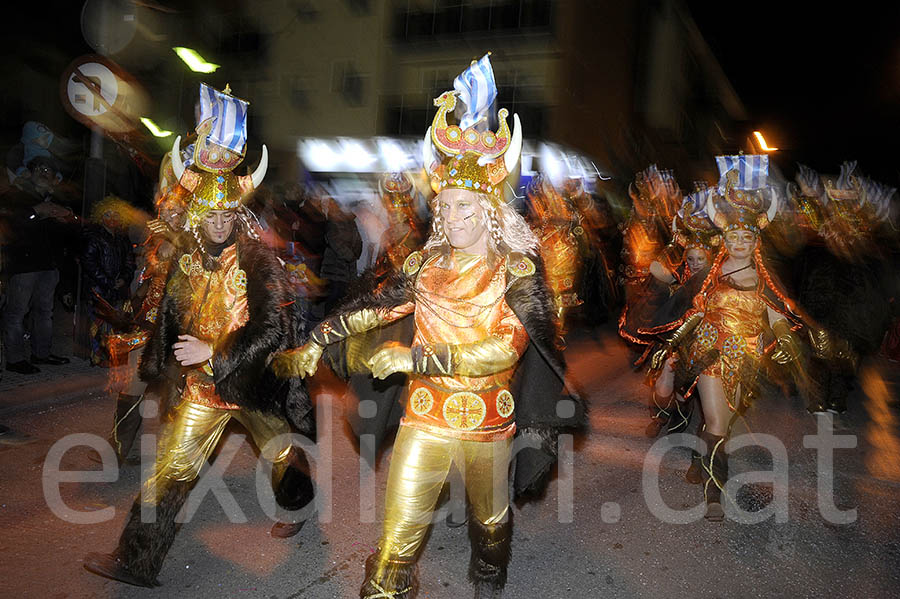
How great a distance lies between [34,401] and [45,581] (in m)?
3.54

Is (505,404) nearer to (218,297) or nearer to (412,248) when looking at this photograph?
(218,297)

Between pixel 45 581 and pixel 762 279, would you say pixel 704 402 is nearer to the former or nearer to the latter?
pixel 762 279

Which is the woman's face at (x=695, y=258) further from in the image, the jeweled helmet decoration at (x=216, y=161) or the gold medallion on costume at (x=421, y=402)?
the jeweled helmet decoration at (x=216, y=161)

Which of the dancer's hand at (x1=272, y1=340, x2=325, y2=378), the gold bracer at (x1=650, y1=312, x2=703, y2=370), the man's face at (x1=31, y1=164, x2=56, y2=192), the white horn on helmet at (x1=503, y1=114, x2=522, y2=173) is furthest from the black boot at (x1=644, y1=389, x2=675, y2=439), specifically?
the man's face at (x1=31, y1=164, x2=56, y2=192)

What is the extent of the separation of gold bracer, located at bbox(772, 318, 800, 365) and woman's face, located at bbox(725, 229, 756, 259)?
54cm

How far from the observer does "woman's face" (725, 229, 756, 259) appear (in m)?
4.64

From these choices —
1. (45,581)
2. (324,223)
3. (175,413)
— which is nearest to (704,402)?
(175,413)

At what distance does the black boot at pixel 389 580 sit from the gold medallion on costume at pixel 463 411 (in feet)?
2.01

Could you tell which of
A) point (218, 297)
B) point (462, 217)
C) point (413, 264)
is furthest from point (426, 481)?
point (218, 297)

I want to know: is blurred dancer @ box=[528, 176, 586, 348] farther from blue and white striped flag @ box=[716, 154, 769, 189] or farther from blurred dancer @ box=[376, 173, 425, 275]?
blue and white striped flag @ box=[716, 154, 769, 189]

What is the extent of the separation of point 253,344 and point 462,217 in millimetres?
1284

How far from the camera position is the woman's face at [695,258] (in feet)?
21.1

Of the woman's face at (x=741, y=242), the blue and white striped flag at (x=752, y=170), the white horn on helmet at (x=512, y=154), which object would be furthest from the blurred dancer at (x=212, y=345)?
the blue and white striped flag at (x=752, y=170)

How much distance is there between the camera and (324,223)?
34.8ft
